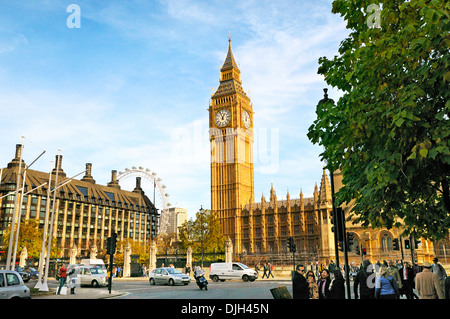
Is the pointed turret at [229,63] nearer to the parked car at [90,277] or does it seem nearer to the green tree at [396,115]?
the parked car at [90,277]

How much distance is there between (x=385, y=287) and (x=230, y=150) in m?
105

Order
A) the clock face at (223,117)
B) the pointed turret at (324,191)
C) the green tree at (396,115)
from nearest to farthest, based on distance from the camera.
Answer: the green tree at (396,115) < the pointed turret at (324,191) < the clock face at (223,117)

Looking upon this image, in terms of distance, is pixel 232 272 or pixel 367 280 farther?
pixel 232 272

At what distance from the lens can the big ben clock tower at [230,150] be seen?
366 ft

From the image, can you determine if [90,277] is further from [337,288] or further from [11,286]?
[337,288]

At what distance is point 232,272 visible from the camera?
34688 mm

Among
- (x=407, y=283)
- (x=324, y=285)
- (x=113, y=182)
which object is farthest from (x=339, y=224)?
(x=113, y=182)

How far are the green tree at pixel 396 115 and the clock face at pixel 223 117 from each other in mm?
105433

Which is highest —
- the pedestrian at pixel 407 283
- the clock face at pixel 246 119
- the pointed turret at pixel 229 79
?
the pointed turret at pixel 229 79

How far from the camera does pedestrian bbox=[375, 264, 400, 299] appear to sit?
31.8ft

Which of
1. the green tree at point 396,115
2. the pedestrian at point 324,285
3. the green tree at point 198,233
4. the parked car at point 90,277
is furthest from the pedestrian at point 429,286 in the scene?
the green tree at point 198,233

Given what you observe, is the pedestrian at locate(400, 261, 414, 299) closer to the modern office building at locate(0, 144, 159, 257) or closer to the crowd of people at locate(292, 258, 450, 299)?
the crowd of people at locate(292, 258, 450, 299)

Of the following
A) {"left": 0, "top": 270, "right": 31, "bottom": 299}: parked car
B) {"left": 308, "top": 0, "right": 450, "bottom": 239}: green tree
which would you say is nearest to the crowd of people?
{"left": 308, "top": 0, "right": 450, "bottom": 239}: green tree
